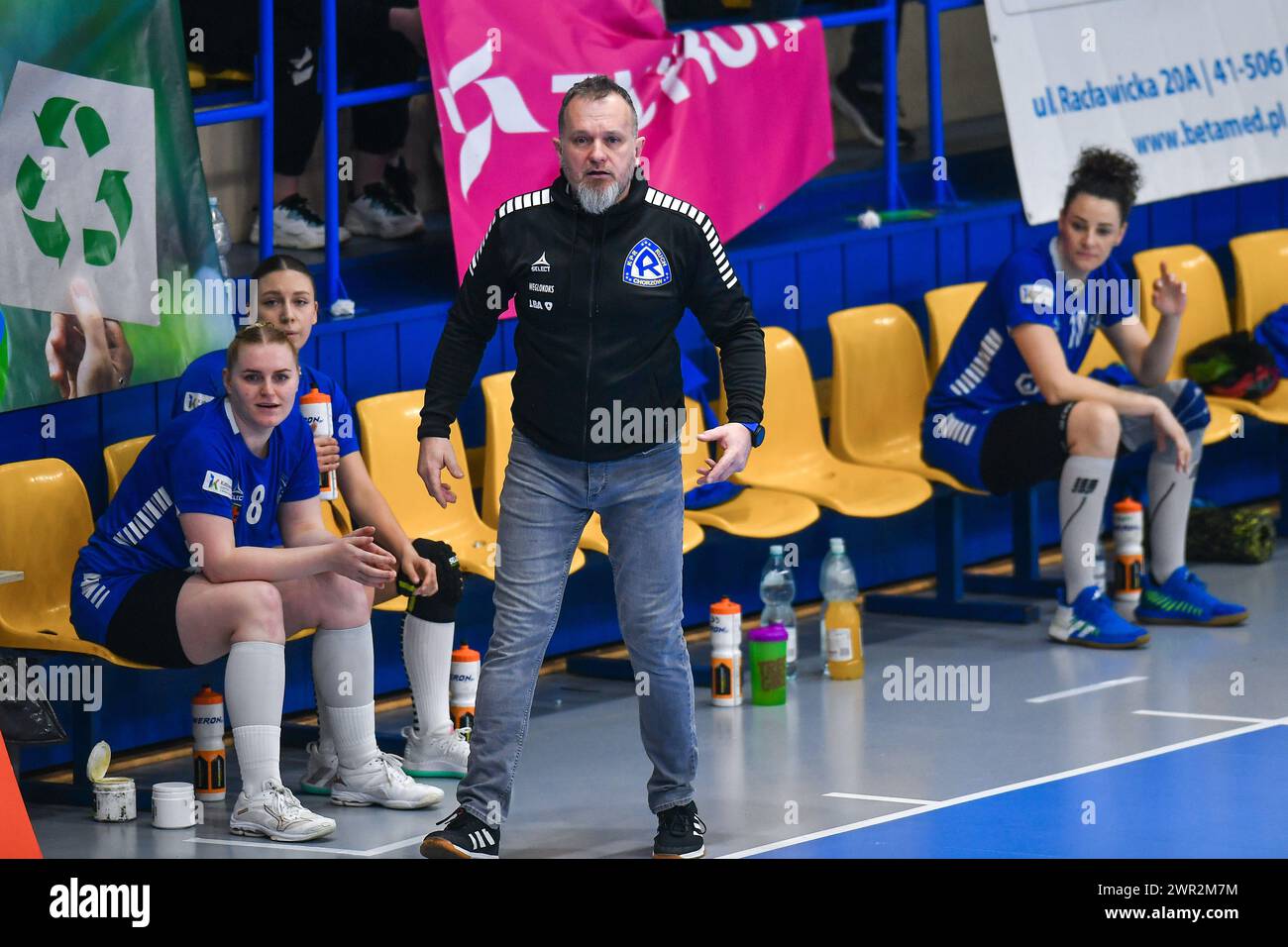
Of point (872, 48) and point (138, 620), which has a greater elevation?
point (872, 48)

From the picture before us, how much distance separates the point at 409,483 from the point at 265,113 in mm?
1256

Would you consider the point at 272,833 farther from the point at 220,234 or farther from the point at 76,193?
the point at 220,234

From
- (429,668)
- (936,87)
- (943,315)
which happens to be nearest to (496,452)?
(429,668)

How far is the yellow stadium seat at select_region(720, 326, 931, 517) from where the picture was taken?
845 centimetres

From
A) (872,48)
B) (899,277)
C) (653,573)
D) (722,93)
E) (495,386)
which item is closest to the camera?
(653,573)

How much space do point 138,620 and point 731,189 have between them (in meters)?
3.16

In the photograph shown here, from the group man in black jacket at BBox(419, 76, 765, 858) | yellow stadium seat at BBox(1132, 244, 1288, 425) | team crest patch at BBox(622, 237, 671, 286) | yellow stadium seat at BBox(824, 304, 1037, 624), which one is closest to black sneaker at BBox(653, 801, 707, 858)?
man in black jacket at BBox(419, 76, 765, 858)

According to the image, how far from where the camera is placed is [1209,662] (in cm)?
794

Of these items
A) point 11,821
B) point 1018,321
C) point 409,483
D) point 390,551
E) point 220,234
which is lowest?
point 11,821

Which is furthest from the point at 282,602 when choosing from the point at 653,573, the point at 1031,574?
the point at 1031,574

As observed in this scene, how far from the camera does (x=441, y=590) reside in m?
7.01

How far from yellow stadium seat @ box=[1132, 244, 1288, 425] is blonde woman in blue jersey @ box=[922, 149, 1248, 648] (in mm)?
1127

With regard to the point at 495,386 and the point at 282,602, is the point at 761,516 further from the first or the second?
the point at 282,602

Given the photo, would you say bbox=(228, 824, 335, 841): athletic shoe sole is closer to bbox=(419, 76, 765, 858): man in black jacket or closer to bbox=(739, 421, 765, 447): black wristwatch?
bbox=(419, 76, 765, 858): man in black jacket
